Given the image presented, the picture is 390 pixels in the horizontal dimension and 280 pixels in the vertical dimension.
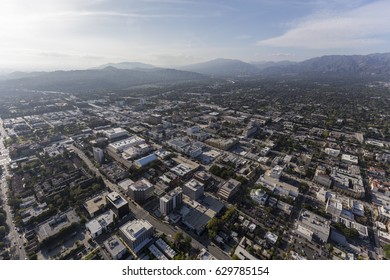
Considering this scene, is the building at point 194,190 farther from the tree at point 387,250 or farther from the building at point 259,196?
the tree at point 387,250

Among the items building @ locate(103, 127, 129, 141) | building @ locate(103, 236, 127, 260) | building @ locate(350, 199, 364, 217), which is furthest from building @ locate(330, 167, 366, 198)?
building @ locate(103, 127, 129, 141)

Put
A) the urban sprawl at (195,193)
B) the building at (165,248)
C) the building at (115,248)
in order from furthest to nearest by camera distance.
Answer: the urban sprawl at (195,193) < the building at (165,248) < the building at (115,248)

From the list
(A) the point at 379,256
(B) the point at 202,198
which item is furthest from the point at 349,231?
(B) the point at 202,198

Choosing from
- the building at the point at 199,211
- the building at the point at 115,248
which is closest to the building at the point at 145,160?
the building at the point at 199,211

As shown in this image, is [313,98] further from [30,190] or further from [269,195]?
[30,190]

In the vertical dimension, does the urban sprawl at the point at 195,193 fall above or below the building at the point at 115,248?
below

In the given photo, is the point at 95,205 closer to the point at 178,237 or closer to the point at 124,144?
the point at 178,237
